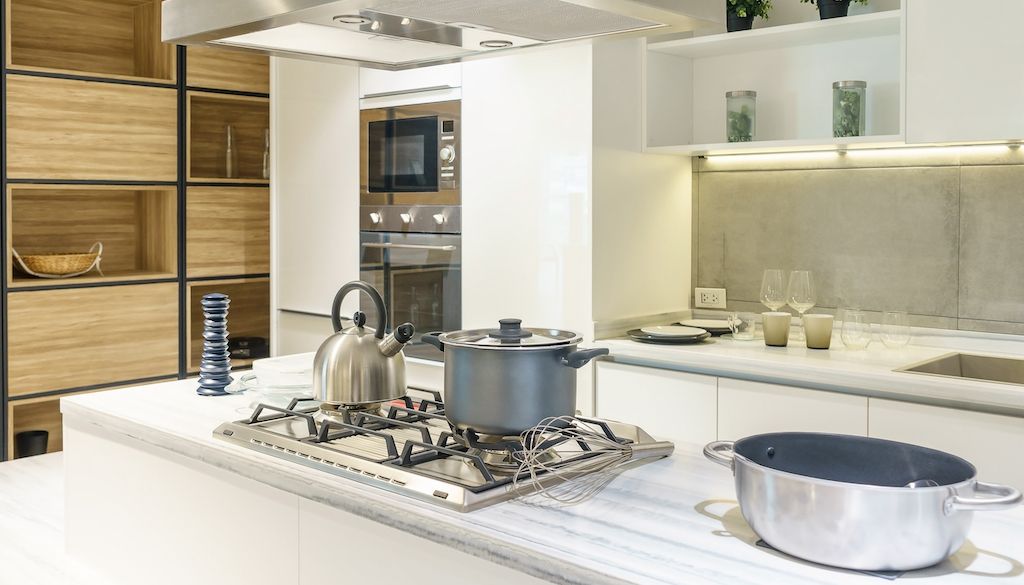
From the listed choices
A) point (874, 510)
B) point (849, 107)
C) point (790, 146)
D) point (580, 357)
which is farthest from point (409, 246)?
point (874, 510)

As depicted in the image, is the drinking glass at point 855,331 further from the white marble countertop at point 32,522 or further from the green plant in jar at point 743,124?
the white marble countertop at point 32,522

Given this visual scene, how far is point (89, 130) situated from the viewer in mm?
4312

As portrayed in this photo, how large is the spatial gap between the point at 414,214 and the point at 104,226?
1947 mm

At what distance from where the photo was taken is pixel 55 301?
4250mm

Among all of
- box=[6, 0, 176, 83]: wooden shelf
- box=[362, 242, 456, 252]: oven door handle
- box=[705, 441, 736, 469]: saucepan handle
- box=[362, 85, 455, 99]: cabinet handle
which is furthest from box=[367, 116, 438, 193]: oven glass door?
box=[705, 441, 736, 469]: saucepan handle

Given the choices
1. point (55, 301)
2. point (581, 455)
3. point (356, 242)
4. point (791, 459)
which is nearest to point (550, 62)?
point (356, 242)

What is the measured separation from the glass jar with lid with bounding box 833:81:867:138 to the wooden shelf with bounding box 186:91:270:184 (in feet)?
9.92

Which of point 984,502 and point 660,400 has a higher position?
point 984,502

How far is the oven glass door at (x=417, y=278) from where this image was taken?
12.3 ft

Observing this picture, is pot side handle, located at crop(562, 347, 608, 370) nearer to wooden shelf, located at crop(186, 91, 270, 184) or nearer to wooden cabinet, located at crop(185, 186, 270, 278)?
wooden cabinet, located at crop(185, 186, 270, 278)

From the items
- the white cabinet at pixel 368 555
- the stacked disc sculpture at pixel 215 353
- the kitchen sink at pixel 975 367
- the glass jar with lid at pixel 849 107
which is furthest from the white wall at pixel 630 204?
the white cabinet at pixel 368 555

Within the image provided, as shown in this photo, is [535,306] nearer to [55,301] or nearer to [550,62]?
[550,62]

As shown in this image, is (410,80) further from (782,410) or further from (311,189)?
(782,410)

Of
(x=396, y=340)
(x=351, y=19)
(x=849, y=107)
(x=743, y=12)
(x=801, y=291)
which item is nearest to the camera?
(x=351, y=19)
